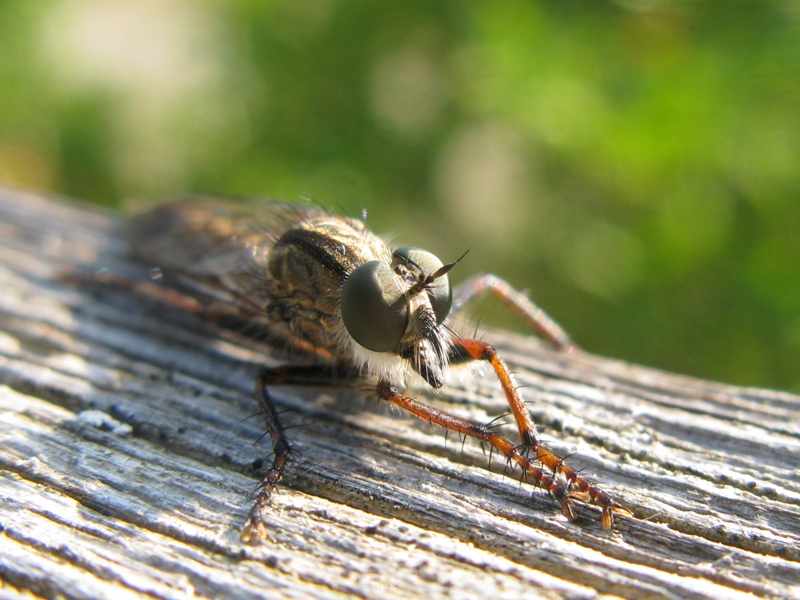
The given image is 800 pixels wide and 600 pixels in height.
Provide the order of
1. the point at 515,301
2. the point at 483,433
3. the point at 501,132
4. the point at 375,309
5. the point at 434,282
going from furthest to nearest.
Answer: the point at 501,132
the point at 515,301
the point at 434,282
the point at 375,309
the point at 483,433

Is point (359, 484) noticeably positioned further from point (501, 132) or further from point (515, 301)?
point (501, 132)

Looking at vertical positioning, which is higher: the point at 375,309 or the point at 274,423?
the point at 375,309

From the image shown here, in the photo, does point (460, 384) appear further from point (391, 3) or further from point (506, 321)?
point (391, 3)

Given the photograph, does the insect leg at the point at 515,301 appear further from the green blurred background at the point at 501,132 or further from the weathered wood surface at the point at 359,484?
the green blurred background at the point at 501,132

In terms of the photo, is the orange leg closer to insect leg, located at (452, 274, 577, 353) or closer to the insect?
the insect

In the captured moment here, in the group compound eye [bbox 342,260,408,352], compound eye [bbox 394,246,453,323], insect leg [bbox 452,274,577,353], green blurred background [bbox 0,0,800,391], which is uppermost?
green blurred background [bbox 0,0,800,391]

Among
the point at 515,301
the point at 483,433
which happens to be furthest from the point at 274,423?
the point at 515,301

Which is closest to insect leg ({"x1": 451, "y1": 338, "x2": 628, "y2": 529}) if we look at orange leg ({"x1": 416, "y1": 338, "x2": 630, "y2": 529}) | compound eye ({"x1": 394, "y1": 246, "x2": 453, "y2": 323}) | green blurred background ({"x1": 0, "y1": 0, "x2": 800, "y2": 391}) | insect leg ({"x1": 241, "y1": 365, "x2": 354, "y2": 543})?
orange leg ({"x1": 416, "y1": 338, "x2": 630, "y2": 529})

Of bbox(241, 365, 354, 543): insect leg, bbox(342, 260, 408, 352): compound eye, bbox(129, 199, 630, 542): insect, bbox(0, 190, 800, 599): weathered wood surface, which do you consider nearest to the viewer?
bbox(0, 190, 800, 599): weathered wood surface

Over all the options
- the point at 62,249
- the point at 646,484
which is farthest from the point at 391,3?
the point at 646,484
